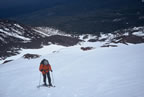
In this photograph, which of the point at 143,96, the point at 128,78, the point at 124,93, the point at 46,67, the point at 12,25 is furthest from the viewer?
the point at 12,25

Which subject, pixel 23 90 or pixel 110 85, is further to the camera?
pixel 23 90

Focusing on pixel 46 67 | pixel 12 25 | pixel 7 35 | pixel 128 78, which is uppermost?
pixel 12 25

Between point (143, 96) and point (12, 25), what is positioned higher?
point (12, 25)

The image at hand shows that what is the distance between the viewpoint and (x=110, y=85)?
27.6ft

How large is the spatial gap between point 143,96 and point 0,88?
979 centimetres

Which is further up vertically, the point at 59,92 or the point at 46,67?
the point at 46,67

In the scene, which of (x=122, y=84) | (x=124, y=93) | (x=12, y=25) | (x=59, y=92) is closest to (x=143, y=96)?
(x=124, y=93)

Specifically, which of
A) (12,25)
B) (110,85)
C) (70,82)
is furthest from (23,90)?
(12,25)

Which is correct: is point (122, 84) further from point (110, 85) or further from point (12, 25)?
point (12, 25)

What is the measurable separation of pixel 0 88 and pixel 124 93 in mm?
8942

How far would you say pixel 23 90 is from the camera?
31.7 ft

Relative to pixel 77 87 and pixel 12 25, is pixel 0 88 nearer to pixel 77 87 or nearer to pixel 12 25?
pixel 77 87

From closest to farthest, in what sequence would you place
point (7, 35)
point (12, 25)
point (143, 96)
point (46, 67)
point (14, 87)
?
1. point (143, 96)
2. point (46, 67)
3. point (14, 87)
4. point (7, 35)
5. point (12, 25)

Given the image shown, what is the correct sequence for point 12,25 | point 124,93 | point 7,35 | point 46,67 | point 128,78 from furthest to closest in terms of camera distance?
1. point 12,25
2. point 7,35
3. point 46,67
4. point 128,78
5. point 124,93
